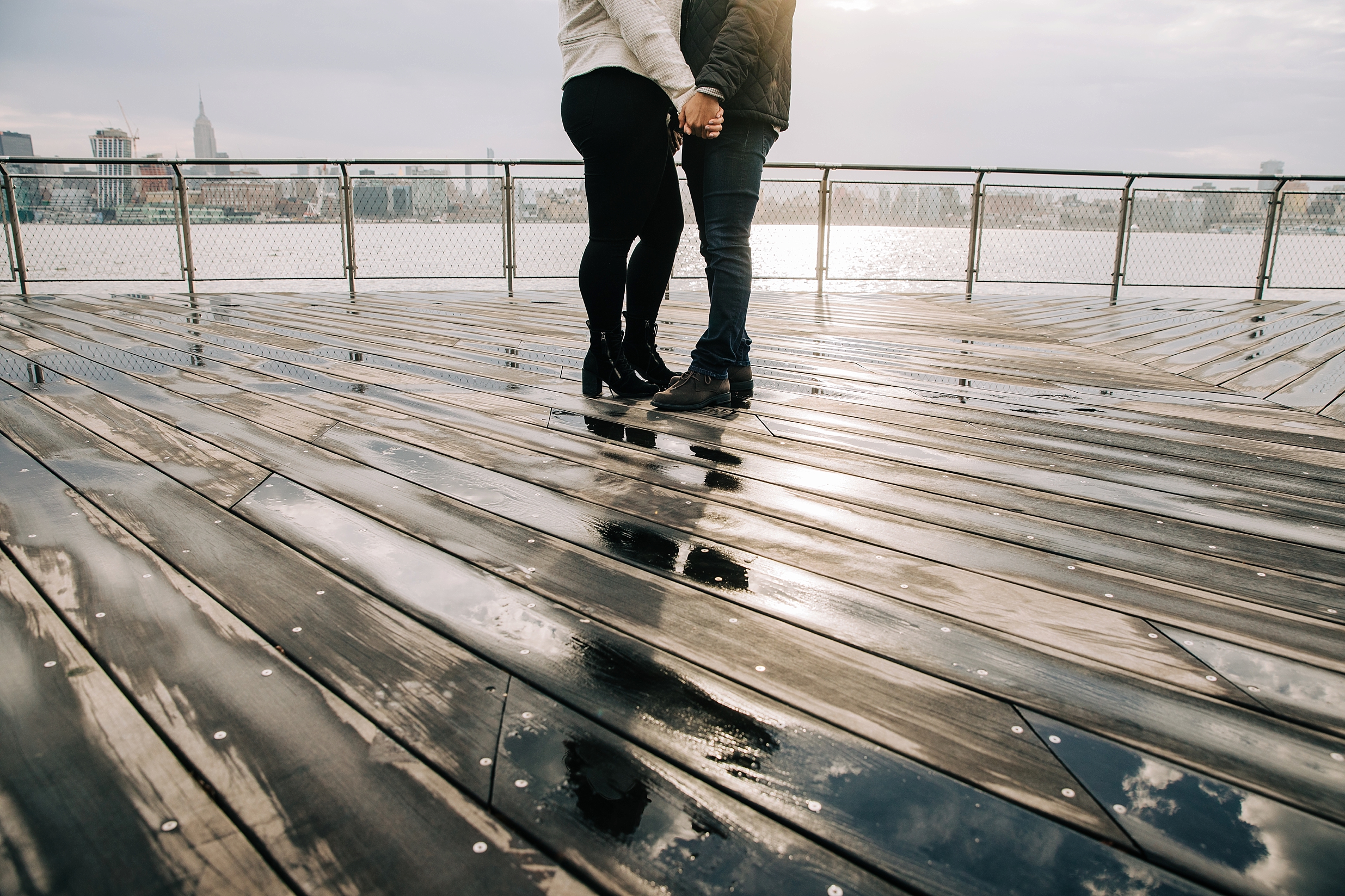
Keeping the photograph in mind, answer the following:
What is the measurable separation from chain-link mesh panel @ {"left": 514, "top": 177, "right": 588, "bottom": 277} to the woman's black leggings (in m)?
3.78

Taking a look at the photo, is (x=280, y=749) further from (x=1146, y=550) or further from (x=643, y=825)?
(x=1146, y=550)

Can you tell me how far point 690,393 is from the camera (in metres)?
2.12

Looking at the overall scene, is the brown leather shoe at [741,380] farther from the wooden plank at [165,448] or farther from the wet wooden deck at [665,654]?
the wooden plank at [165,448]

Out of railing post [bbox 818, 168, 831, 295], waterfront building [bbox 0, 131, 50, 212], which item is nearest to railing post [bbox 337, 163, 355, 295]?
waterfront building [bbox 0, 131, 50, 212]

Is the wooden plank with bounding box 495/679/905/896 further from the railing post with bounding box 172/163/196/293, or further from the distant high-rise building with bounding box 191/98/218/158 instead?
the distant high-rise building with bounding box 191/98/218/158

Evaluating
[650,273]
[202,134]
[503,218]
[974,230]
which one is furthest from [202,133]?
[650,273]

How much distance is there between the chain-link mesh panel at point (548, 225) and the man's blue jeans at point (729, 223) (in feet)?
12.5

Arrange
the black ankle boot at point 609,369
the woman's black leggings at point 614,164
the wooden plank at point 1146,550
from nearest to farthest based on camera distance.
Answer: the wooden plank at point 1146,550 → the woman's black leggings at point 614,164 → the black ankle boot at point 609,369

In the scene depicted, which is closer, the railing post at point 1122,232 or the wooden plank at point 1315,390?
the wooden plank at point 1315,390

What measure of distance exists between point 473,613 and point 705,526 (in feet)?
1.40

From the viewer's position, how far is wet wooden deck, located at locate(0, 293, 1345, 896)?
1.92 feet

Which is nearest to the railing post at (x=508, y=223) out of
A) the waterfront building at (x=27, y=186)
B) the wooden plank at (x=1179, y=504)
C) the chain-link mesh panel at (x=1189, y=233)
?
the waterfront building at (x=27, y=186)

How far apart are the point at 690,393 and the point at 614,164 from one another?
624 mm

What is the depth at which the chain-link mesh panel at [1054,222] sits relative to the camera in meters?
6.38
